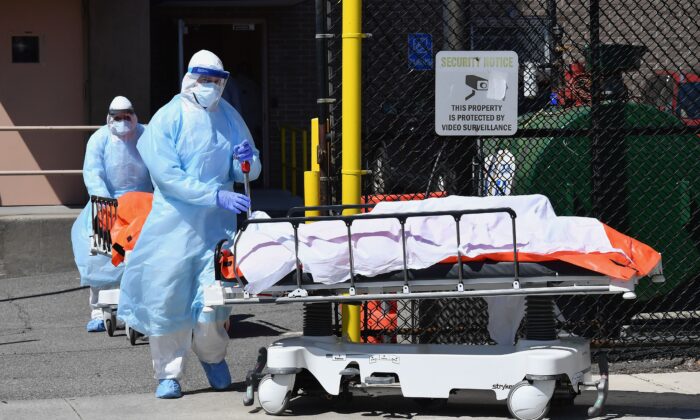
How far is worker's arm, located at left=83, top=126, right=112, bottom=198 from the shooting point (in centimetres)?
984

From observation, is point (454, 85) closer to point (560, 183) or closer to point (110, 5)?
point (560, 183)

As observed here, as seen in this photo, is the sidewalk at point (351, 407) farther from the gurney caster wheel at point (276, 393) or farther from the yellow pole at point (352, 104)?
the yellow pole at point (352, 104)

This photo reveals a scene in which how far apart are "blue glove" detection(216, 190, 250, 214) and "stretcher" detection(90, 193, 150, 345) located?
4.93 ft

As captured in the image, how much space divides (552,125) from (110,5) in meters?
8.52

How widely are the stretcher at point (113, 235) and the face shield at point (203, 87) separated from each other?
143 centimetres

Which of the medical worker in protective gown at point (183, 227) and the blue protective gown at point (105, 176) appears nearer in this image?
the medical worker in protective gown at point (183, 227)

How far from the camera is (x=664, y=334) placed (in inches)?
295

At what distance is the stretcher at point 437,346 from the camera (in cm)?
584

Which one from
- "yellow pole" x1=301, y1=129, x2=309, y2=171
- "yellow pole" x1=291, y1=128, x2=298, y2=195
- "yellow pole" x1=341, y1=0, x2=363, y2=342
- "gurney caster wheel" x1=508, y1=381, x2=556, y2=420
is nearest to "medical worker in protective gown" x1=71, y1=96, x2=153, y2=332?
"yellow pole" x1=341, y1=0, x2=363, y2=342

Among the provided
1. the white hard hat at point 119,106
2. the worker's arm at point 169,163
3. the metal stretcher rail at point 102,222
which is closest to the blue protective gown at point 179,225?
the worker's arm at point 169,163

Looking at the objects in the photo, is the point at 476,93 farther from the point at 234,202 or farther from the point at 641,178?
the point at 234,202

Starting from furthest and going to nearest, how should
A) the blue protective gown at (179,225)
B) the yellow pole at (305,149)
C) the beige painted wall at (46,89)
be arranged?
the yellow pole at (305,149)
the beige painted wall at (46,89)
the blue protective gown at (179,225)

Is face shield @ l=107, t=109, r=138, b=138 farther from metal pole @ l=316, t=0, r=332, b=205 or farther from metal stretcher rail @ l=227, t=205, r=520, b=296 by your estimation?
metal stretcher rail @ l=227, t=205, r=520, b=296

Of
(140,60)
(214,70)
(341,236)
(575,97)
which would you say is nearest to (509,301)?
(341,236)
